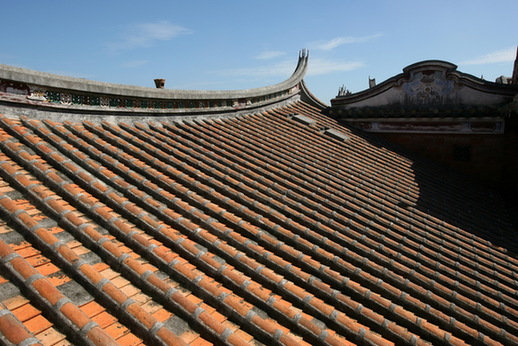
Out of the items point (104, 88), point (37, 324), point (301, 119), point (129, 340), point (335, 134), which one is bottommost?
point (129, 340)

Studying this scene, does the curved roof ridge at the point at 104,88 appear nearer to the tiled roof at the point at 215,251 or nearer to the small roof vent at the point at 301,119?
the tiled roof at the point at 215,251

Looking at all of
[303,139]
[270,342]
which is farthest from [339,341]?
[303,139]

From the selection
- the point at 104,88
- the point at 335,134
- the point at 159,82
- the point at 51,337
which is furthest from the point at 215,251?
the point at 335,134

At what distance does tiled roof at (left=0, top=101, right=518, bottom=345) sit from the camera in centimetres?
263

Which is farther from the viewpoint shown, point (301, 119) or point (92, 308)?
point (301, 119)

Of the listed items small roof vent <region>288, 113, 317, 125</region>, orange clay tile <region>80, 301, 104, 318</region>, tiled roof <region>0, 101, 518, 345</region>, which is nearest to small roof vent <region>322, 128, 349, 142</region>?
small roof vent <region>288, 113, 317, 125</region>

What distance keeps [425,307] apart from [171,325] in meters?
2.86

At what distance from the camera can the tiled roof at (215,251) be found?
8.63ft

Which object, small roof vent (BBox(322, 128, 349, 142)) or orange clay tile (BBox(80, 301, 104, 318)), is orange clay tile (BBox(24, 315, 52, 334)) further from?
small roof vent (BBox(322, 128, 349, 142))

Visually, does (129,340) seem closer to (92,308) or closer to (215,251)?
(92,308)

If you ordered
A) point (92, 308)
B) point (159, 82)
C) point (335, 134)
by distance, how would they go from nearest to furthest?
point (92, 308), point (159, 82), point (335, 134)

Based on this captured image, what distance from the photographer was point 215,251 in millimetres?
3744

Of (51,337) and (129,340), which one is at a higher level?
(51,337)

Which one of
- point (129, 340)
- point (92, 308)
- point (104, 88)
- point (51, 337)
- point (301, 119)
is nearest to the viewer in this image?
point (51, 337)
